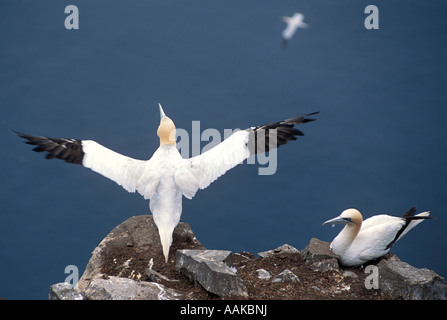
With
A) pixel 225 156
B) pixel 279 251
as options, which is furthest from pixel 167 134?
pixel 279 251

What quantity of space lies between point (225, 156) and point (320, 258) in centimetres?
157

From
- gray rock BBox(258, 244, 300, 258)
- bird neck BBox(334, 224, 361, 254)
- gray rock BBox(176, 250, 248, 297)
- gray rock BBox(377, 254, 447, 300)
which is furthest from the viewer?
gray rock BBox(258, 244, 300, 258)

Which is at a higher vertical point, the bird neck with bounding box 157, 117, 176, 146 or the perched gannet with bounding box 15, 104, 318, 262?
the bird neck with bounding box 157, 117, 176, 146

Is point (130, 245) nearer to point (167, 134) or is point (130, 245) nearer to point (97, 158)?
point (97, 158)

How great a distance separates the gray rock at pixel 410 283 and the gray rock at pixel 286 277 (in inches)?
33.5

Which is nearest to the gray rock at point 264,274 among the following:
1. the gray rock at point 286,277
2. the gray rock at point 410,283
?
the gray rock at point 286,277

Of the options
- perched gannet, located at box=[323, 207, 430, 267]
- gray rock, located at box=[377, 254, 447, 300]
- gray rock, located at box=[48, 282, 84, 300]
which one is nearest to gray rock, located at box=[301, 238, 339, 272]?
perched gannet, located at box=[323, 207, 430, 267]

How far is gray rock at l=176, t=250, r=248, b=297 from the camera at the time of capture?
6418mm

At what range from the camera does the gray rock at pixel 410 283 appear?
21.9 ft

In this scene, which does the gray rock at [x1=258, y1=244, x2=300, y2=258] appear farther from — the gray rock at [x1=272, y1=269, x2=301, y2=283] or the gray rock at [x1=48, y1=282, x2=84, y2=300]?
the gray rock at [x1=48, y1=282, x2=84, y2=300]

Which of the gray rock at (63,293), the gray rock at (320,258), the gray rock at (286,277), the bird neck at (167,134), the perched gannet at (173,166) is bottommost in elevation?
the gray rock at (63,293)

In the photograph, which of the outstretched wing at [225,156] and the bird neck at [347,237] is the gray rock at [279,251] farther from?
the outstretched wing at [225,156]

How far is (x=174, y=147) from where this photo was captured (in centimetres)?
837
